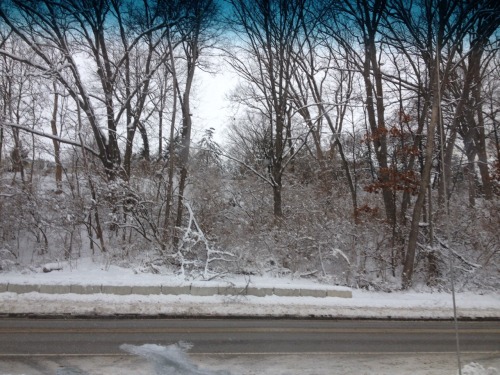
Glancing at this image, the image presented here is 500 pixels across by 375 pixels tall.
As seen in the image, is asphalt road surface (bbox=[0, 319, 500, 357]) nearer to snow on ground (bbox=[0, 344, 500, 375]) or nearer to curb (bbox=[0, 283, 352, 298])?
snow on ground (bbox=[0, 344, 500, 375])

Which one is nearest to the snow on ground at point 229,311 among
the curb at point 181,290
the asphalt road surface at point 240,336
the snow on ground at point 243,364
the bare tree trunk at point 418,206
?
the snow on ground at point 243,364

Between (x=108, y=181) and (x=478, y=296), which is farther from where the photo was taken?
(x=108, y=181)

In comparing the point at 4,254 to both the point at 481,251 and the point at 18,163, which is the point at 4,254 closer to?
the point at 18,163

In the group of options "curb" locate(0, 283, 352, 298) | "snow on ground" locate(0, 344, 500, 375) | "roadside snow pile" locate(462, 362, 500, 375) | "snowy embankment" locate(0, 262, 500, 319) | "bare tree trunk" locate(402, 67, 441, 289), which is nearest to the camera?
"snow on ground" locate(0, 344, 500, 375)

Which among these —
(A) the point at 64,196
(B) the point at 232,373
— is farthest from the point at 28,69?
(B) the point at 232,373

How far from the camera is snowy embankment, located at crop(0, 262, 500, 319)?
11.2 meters

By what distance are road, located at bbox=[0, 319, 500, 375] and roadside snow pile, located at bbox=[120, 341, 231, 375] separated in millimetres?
176

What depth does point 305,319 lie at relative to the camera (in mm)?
11594

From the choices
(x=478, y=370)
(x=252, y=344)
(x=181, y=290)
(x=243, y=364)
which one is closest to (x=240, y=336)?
(x=252, y=344)

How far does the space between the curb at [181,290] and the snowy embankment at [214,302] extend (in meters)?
0.15

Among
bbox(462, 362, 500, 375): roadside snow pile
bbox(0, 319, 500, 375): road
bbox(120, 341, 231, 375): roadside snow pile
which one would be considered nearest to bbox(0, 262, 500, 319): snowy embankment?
bbox(0, 319, 500, 375): road

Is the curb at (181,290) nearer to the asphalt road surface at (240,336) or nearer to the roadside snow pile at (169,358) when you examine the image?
the asphalt road surface at (240,336)

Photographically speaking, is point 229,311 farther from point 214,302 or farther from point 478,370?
point 478,370

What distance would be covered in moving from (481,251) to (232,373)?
44.2ft
